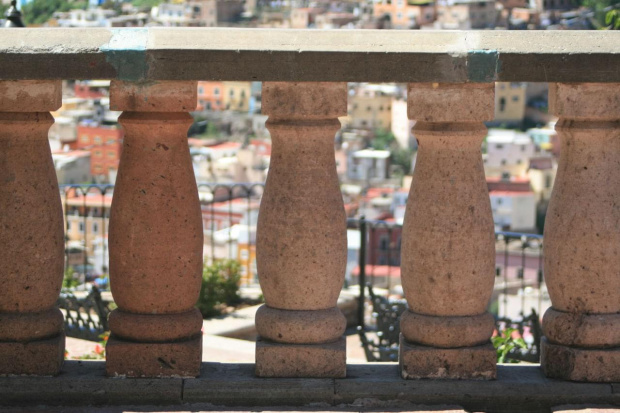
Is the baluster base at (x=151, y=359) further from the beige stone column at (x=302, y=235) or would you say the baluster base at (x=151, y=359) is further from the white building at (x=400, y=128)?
the white building at (x=400, y=128)

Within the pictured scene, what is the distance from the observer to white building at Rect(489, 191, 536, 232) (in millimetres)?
55281

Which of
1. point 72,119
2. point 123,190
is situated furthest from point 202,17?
point 123,190

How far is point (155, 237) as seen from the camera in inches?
107

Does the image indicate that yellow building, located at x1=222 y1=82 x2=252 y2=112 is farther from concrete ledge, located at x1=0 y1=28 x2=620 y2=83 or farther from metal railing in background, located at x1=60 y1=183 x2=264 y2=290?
concrete ledge, located at x1=0 y1=28 x2=620 y2=83

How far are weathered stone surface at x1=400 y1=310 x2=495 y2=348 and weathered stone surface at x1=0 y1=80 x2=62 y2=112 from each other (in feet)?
3.39

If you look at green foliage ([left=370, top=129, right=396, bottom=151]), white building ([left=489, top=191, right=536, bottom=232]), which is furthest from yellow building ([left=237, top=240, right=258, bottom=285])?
green foliage ([left=370, top=129, right=396, bottom=151])

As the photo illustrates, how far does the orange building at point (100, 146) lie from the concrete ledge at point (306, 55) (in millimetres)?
44669

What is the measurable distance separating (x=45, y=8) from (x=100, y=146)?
1987 inches

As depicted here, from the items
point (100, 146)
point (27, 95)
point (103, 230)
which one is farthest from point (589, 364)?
point (100, 146)

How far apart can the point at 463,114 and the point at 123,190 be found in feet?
2.77

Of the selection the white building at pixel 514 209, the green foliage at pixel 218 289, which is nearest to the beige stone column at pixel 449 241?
the green foliage at pixel 218 289

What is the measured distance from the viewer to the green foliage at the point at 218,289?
6.66 metres

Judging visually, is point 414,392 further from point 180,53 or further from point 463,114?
point 180,53

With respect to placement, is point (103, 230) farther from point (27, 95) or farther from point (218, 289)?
point (27, 95)
